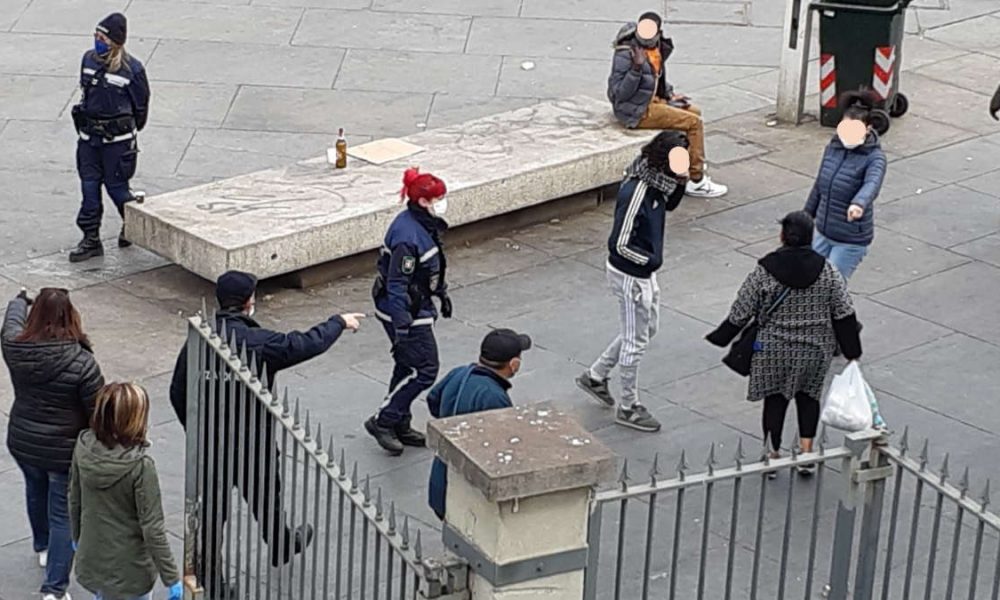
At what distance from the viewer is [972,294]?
Result: 1166cm

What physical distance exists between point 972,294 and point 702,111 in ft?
13.1

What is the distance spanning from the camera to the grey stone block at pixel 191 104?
14438 mm

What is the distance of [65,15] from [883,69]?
7.36 meters

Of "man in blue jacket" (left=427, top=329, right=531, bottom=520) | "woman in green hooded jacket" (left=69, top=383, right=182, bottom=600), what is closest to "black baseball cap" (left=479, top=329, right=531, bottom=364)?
"man in blue jacket" (left=427, top=329, right=531, bottom=520)

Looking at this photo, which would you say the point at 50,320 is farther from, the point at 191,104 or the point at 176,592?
the point at 191,104

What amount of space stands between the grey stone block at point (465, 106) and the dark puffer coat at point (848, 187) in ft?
16.1

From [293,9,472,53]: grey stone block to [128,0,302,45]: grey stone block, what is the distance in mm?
199

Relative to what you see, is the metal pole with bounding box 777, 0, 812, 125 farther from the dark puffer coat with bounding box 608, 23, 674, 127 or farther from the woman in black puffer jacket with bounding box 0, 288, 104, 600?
the woman in black puffer jacket with bounding box 0, 288, 104, 600

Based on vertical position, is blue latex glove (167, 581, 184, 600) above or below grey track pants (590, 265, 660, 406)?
below

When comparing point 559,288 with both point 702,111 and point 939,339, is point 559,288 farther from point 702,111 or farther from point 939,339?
point 702,111

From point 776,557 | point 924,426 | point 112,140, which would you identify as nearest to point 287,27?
point 112,140

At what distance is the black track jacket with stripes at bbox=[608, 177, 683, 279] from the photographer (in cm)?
918

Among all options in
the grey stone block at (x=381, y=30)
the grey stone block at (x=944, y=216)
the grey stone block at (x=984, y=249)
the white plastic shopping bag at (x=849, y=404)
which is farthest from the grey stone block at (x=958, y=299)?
the grey stone block at (x=381, y=30)

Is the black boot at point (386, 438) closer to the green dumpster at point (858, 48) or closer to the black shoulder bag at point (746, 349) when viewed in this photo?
the black shoulder bag at point (746, 349)
